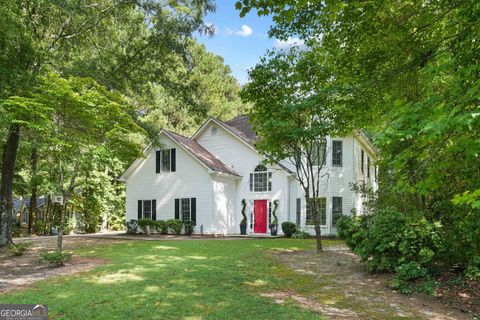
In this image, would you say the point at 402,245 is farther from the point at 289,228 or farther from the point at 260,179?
the point at 260,179

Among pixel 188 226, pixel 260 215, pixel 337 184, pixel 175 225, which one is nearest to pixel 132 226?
pixel 175 225

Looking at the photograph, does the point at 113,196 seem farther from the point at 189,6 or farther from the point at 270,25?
the point at 270,25

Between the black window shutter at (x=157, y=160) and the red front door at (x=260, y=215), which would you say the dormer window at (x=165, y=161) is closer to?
the black window shutter at (x=157, y=160)

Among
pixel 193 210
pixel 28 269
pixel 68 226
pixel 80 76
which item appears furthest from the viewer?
pixel 68 226

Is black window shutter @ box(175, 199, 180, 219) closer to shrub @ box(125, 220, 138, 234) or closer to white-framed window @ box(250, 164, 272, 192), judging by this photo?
shrub @ box(125, 220, 138, 234)

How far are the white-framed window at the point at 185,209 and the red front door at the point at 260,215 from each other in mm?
3900

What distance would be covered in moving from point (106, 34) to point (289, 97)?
375 inches

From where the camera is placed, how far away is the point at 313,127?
1126cm

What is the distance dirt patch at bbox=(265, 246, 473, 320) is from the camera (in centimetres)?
564

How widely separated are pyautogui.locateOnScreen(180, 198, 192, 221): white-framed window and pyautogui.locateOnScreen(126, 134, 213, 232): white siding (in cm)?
31

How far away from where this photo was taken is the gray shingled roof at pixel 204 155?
2052 centimetres

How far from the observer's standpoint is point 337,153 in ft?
68.0

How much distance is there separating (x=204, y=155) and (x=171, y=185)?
110 inches

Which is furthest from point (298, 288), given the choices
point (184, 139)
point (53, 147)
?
point (184, 139)
